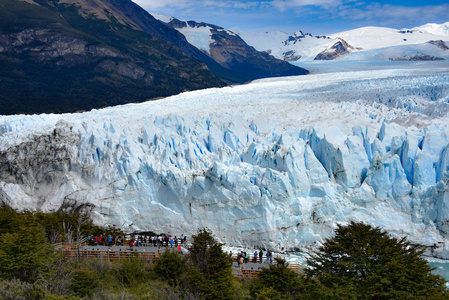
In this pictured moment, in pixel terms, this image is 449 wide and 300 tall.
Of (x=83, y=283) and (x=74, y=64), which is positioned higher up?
(x=74, y=64)

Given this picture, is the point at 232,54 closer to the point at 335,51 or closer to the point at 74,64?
the point at 335,51

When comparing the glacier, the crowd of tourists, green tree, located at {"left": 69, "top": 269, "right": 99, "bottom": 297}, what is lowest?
green tree, located at {"left": 69, "top": 269, "right": 99, "bottom": 297}

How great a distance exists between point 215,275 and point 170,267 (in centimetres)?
286

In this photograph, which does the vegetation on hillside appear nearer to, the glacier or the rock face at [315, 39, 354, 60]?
the glacier

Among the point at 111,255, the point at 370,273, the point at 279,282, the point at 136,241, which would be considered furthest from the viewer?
the point at 136,241

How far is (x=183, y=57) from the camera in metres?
110

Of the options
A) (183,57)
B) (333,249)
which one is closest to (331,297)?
(333,249)

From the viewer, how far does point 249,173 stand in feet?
82.4

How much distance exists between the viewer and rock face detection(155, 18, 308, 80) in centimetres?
15762

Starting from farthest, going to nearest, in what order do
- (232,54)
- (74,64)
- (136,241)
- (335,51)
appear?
(232,54)
(335,51)
(74,64)
(136,241)

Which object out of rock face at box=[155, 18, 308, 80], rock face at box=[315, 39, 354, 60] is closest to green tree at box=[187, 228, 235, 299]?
rock face at box=[155, 18, 308, 80]

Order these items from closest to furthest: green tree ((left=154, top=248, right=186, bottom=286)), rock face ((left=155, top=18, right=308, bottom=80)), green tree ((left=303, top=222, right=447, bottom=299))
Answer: green tree ((left=303, top=222, right=447, bottom=299)) → green tree ((left=154, top=248, right=186, bottom=286)) → rock face ((left=155, top=18, right=308, bottom=80))

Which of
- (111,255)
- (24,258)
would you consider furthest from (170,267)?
(24,258)

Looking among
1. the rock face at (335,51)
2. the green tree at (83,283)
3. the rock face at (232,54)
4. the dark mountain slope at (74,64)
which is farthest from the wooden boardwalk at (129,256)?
the rock face at (335,51)
